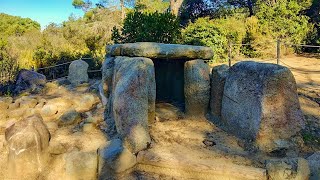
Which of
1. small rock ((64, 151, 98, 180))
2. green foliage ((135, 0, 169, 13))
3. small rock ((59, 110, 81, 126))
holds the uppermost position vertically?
green foliage ((135, 0, 169, 13))

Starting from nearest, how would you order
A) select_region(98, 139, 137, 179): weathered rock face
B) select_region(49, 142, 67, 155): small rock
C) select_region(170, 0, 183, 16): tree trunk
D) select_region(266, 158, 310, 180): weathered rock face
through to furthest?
select_region(266, 158, 310, 180): weathered rock face → select_region(98, 139, 137, 179): weathered rock face → select_region(49, 142, 67, 155): small rock → select_region(170, 0, 183, 16): tree trunk

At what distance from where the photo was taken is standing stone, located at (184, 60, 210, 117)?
622 cm

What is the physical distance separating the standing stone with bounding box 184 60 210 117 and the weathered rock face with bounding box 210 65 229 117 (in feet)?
0.36

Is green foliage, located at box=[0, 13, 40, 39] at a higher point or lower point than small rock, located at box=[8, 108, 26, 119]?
higher

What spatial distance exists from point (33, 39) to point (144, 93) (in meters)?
15.6

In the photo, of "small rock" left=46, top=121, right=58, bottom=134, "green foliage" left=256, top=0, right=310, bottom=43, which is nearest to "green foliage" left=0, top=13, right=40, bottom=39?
"green foliage" left=256, top=0, right=310, bottom=43

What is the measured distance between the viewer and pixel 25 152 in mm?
4684

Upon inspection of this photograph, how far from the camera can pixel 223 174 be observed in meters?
4.32

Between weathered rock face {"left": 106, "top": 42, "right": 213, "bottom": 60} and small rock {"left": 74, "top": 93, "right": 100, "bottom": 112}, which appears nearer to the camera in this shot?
weathered rock face {"left": 106, "top": 42, "right": 213, "bottom": 60}

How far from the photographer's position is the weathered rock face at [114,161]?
4.56m

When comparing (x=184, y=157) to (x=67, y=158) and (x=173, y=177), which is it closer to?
(x=173, y=177)

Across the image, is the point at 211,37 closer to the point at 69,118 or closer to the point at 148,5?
the point at 69,118

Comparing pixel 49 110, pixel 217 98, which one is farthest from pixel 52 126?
pixel 217 98

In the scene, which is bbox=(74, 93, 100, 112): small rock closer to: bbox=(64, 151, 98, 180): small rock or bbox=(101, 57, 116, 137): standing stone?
bbox=(101, 57, 116, 137): standing stone
